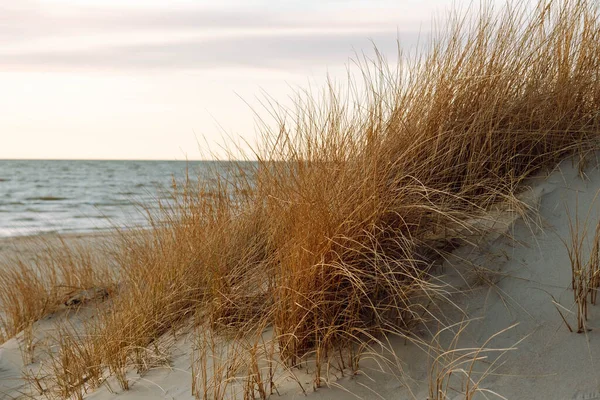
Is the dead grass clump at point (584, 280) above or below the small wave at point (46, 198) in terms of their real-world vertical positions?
above

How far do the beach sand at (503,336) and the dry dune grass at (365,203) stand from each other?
99 mm

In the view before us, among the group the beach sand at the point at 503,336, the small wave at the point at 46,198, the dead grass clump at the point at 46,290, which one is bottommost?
the small wave at the point at 46,198

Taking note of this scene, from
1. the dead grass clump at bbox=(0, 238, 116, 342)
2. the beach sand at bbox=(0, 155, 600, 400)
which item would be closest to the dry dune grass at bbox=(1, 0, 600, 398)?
the beach sand at bbox=(0, 155, 600, 400)

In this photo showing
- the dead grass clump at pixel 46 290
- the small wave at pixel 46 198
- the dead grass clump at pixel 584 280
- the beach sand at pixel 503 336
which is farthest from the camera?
the small wave at pixel 46 198

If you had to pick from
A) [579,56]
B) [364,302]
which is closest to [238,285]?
[364,302]

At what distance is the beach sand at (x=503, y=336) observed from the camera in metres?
2.28

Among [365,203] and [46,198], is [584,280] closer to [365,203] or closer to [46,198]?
[365,203]

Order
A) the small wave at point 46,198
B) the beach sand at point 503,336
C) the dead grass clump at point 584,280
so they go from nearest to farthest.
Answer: the beach sand at point 503,336 < the dead grass clump at point 584,280 < the small wave at point 46,198

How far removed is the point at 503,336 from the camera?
2471 millimetres

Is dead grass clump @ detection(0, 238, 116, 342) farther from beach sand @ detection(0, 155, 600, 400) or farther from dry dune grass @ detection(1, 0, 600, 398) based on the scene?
beach sand @ detection(0, 155, 600, 400)

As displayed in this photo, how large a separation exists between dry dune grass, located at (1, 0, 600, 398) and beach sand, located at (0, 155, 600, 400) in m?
0.10

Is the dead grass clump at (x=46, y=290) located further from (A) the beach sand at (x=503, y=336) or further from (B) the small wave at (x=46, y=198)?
(B) the small wave at (x=46, y=198)

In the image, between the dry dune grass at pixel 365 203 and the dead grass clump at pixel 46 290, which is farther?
the dead grass clump at pixel 46 290

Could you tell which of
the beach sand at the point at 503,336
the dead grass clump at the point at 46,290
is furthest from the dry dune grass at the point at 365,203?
the dead grass clump at the point at 46,290
